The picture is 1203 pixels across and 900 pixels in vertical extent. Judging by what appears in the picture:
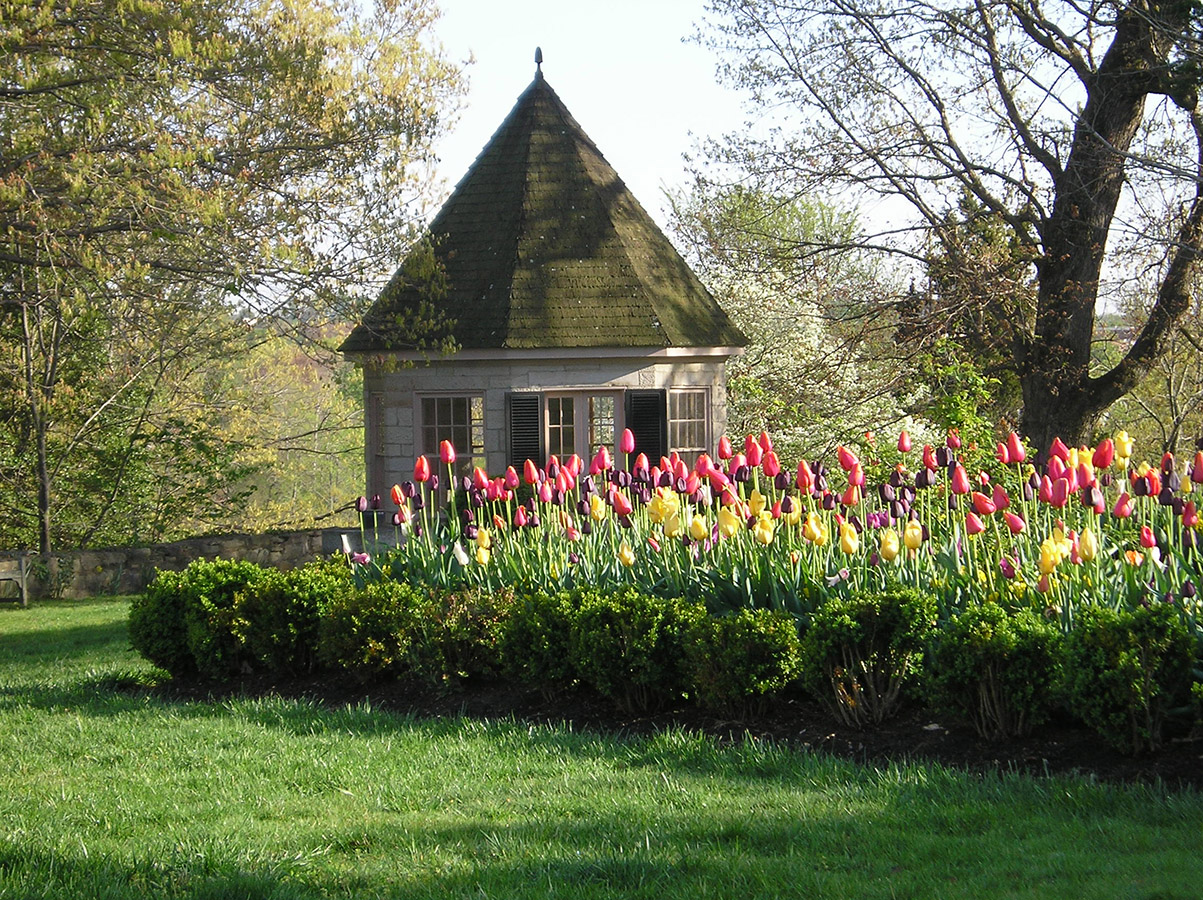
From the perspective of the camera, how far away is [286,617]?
8.33m

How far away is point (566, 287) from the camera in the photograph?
56.0 ft

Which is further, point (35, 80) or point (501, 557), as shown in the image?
point (35, 80)

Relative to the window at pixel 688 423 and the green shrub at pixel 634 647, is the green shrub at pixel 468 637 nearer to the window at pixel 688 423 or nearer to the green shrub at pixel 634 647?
the green shrub at pixel 634 647

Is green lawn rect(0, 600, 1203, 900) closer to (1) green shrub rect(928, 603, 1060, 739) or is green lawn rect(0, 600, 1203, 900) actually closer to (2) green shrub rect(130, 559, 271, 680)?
(1) green shrub rect(928, 603, 1060, 739)

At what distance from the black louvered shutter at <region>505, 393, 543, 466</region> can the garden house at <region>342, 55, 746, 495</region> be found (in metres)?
0.02

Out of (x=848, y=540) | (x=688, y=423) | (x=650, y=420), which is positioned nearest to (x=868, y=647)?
(x=848, y=540)

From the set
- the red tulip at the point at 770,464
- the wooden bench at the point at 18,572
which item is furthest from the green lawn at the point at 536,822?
the wooden bench at the point at 18,572

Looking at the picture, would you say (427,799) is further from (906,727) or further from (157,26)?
(157,26)

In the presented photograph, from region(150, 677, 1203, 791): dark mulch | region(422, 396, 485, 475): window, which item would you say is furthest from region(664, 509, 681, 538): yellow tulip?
region(422, 396, 485, 475): window

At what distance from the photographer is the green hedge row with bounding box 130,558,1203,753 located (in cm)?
534

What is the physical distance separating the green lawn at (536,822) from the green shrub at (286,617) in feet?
4.82

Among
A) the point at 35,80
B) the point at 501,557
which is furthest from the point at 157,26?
the point at 501,557

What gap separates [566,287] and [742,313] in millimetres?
7282

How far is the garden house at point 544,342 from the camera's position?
1656 centimetres
